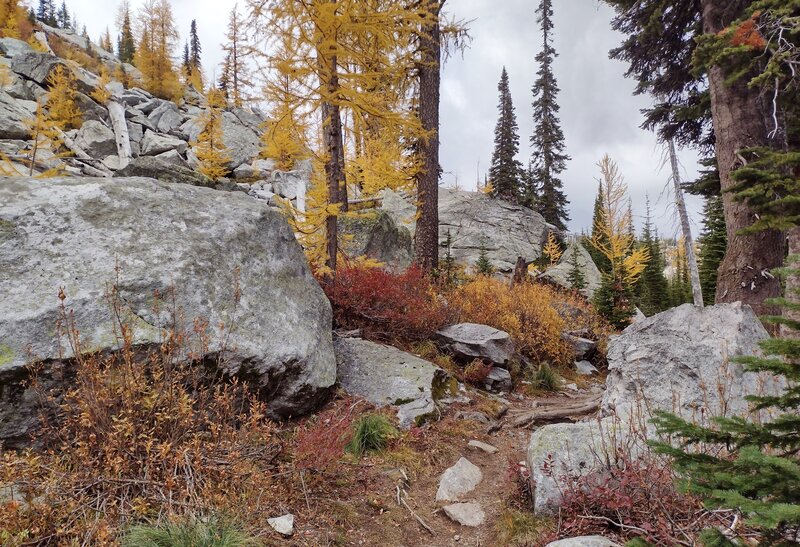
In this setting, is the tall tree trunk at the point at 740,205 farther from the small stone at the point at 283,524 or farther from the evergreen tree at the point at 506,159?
the evergreen tree at the point at 506,159

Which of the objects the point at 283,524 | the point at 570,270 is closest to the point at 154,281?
the point at 283,524

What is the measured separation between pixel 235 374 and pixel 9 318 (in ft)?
5.35

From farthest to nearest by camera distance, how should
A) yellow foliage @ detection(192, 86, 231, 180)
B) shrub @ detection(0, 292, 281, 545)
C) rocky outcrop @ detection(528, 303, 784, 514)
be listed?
yellow foliage @ detection(192, 86, 231, 180)
rocky outcrop @ detection(528, 303, 784, 514)
shrub @ detection(0, 292, 281, 545)

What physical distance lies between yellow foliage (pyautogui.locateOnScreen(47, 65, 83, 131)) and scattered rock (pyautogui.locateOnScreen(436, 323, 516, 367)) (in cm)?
2461

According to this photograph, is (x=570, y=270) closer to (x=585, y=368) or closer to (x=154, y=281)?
(x=585, y=368)

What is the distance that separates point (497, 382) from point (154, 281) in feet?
17.2

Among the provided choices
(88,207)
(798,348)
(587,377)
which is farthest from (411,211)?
(798,348)

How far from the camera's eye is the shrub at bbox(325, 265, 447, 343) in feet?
20.9

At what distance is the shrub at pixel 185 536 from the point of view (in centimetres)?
199

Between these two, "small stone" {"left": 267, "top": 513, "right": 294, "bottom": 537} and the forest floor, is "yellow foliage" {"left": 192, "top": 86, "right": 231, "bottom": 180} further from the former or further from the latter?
"small stone" {"left": 267, "top": 513, "right": 294, "bottom": 537}

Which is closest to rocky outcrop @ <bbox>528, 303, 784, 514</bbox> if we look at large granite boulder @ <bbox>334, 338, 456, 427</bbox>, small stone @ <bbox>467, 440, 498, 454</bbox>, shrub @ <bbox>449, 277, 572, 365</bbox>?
small stone @ <bbox>467, 440, 498, 454</bbox>

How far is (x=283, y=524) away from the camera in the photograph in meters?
2.55

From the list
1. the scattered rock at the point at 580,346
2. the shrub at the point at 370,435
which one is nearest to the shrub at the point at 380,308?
the shrub at the point at 370,435

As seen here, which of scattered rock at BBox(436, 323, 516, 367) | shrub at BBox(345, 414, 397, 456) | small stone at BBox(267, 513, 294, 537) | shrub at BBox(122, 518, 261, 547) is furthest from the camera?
scattered rock at BBox(436, 323, 516, 367)
